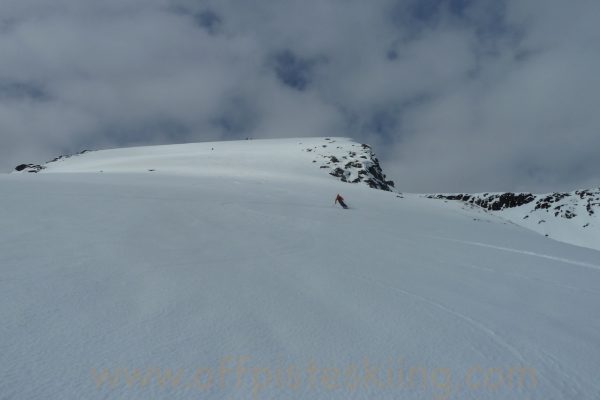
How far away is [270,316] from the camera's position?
16.1 feet

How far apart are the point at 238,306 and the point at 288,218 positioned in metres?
10.2

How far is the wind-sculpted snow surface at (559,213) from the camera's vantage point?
10450 centimetres

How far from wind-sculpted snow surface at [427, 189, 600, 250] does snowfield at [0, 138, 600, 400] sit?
3746 inches

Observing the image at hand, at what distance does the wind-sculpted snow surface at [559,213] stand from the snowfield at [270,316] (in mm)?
95140

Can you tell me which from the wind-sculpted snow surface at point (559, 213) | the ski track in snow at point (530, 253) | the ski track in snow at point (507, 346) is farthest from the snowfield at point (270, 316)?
the wind-sculpted snow surface at point (559, 213)

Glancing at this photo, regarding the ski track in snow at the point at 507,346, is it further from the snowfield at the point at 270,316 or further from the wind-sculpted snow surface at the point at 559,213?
the wind-sculpted snow surface at the point at 559,213

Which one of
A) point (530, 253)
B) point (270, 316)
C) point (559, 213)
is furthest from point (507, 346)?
point (559, 213)

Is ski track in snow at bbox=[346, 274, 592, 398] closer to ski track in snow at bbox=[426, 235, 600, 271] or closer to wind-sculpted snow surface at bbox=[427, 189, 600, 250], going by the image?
ski track in snow at bbox=[426, 235, 600, 271]

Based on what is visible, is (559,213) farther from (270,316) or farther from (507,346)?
(270,316)

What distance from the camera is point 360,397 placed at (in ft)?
11.0

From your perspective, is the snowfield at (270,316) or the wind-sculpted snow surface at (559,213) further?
the wind-sculpted snow surface at (559,213)

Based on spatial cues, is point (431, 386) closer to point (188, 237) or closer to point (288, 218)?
point (188, 237)

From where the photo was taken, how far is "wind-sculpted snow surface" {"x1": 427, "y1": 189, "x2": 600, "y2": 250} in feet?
343

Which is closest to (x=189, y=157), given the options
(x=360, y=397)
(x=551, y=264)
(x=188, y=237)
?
(x=188, y=237)
